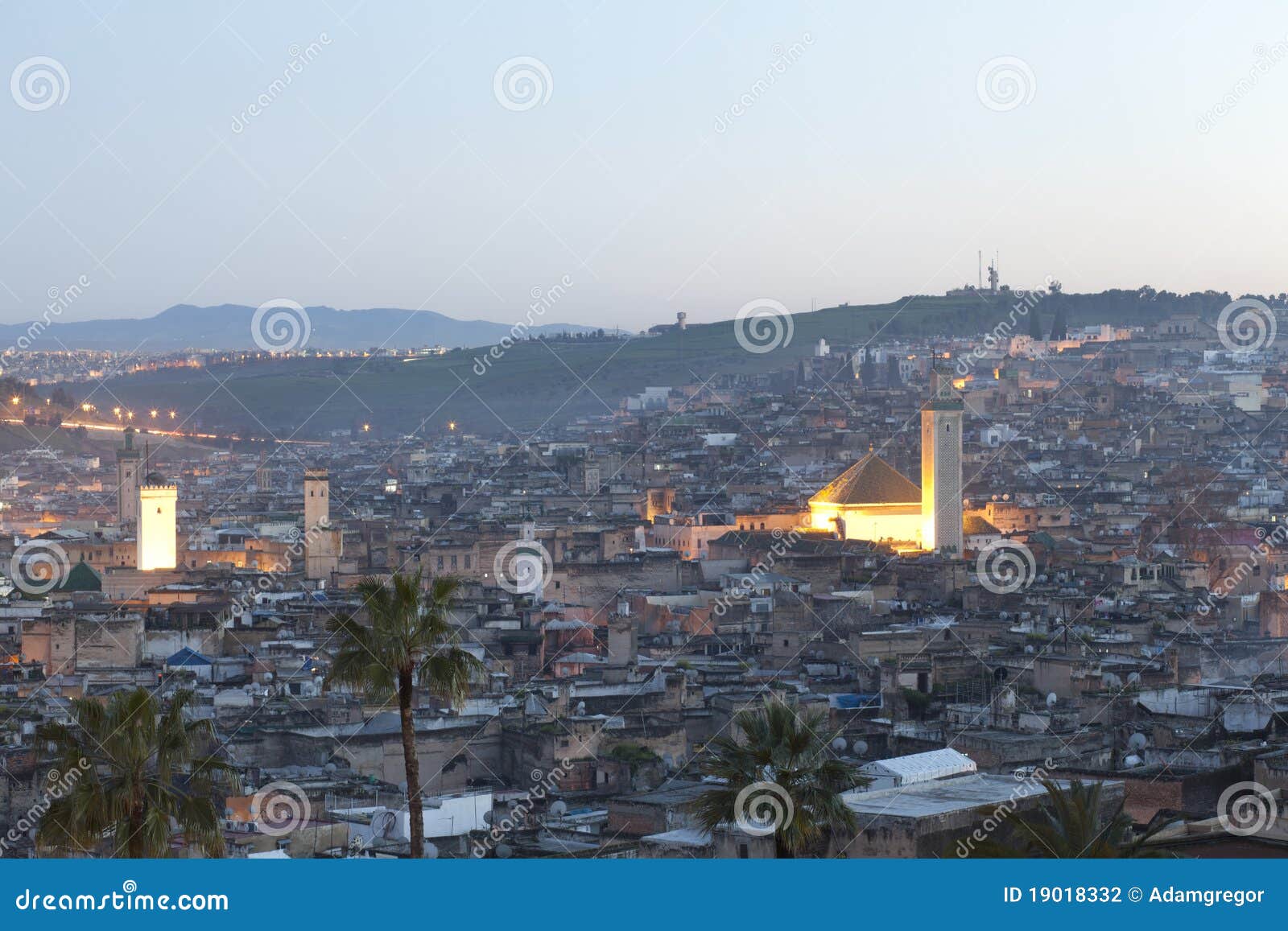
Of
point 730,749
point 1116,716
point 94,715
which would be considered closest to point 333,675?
point 94,715

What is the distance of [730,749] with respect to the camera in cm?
1044

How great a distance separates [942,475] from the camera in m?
40.1

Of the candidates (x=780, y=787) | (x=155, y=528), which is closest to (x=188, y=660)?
(x=155, y=528)

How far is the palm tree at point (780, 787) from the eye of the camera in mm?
9875

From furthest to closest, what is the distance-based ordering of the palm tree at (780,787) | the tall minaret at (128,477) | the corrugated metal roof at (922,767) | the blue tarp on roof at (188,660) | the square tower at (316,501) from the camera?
1. the tall minaret at (128,477)
2. the square tower at (316,501)
3. the blue tarp on roof at (188,660)
4. the corrugated metal roof at (922,767)
5. the palm tree at (780,787)

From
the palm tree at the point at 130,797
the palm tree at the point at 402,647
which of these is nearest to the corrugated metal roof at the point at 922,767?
the palm tree at the point at 402,647

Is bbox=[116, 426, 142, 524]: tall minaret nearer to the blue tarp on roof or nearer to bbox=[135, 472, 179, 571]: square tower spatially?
bbox=[135, 472, 179, 571]: square tower

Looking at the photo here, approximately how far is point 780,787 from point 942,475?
3053 cm

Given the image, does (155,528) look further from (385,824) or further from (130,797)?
(130,797)

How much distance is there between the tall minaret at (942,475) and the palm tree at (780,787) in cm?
2861

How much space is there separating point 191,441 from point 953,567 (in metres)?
51.5

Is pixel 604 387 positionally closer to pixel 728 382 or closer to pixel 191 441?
pixel 728 382

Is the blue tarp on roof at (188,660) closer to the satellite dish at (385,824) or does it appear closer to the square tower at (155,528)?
the satellite dish at (385,824)

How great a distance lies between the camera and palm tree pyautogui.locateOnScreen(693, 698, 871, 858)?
9875 mm
